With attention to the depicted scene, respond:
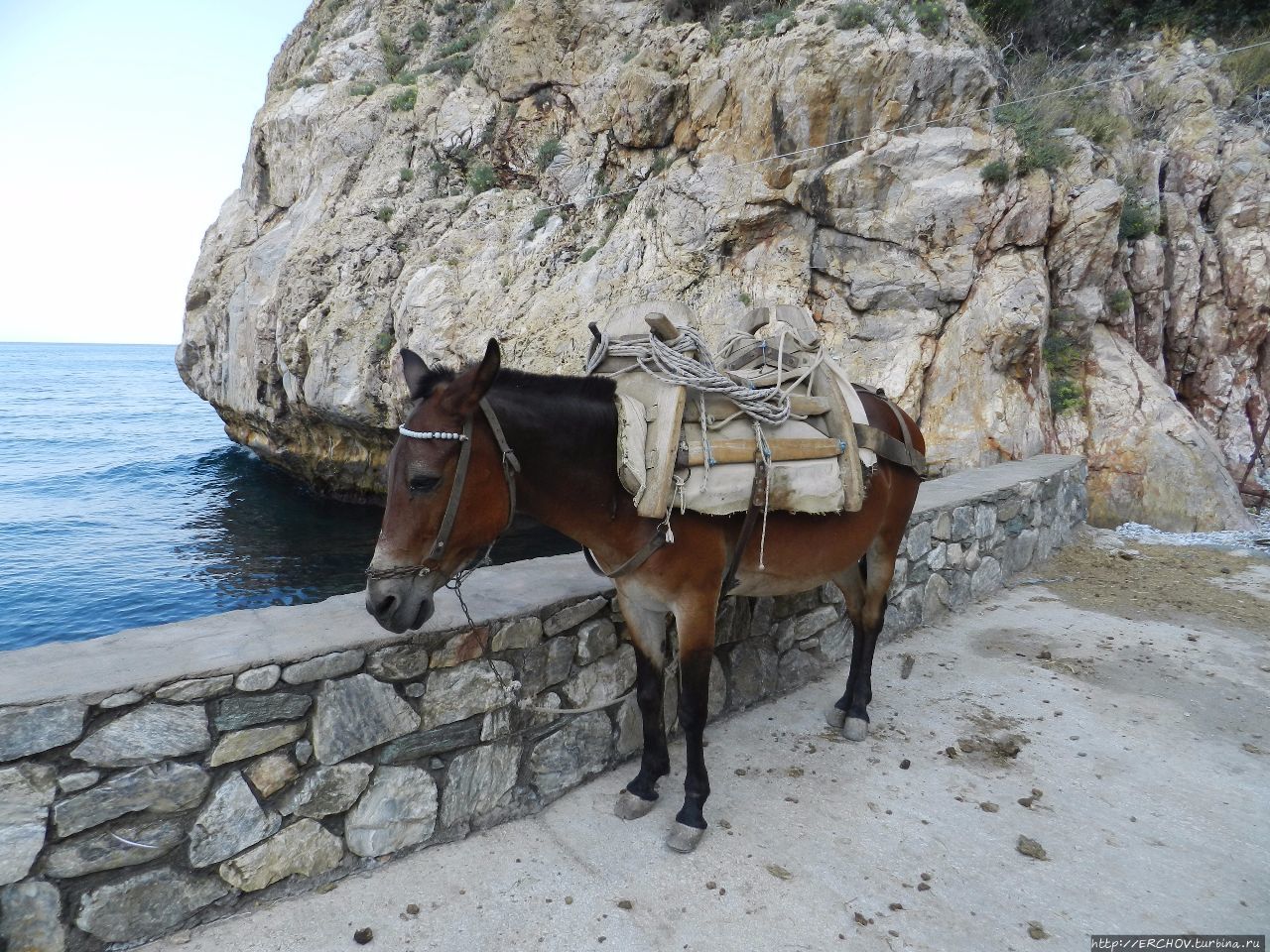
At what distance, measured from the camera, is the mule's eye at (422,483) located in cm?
198

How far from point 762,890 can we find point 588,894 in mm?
603

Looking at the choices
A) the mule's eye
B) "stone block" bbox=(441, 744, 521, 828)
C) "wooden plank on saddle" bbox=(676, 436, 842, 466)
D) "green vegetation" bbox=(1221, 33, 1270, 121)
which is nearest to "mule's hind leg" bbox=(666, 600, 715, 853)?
"wooden plank on saddle" bbox=(676, 436, 842, 466)

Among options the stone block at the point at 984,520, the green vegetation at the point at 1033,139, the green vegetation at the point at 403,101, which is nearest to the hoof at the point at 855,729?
the stone block at the point at 984,520

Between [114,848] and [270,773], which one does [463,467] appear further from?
[114,848]

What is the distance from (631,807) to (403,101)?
57.6ft

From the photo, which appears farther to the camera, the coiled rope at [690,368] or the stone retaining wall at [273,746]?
the coiled rope at [690,368]

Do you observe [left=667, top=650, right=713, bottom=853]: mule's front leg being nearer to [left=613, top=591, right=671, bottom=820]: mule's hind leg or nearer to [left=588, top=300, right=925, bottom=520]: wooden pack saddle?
[left=613, top=591, right=671, bottom=820]: mule's hind leg

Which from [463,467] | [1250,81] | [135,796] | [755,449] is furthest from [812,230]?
[135,796]

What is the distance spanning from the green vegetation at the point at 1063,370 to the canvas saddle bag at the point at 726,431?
8.03 m

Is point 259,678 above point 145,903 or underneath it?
above

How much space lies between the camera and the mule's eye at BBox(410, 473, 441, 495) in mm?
1983

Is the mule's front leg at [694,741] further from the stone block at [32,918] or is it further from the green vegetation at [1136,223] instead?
the green vegetation at [1136,223]

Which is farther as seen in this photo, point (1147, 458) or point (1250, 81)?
point (1250, 81)

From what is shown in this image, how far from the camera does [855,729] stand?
3.29 m
